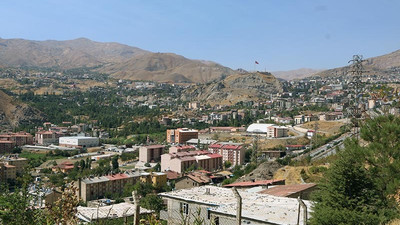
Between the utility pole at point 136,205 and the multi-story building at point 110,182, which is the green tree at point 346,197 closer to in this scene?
the utility pole at point 136,205

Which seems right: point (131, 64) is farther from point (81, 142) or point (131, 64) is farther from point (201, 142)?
point (201, 142)

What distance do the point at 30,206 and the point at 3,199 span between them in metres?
0.31

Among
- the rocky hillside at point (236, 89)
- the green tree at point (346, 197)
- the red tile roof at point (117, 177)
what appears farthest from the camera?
the rocky hillside at point (236, 89)

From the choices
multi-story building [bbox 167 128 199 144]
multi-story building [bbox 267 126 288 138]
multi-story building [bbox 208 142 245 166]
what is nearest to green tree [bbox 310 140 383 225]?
multi-story building [bbox 208 142 245 166]

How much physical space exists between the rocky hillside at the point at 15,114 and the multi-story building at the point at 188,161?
29136 millimetres

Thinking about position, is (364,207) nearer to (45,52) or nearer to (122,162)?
(122,162)

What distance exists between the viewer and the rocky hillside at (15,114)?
4759 cm

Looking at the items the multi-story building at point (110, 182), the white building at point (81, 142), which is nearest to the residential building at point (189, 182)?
the multi-story building at point (110, 182)

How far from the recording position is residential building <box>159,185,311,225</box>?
4434 millimetres

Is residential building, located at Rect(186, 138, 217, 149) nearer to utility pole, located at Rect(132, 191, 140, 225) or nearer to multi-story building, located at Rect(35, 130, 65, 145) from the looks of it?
multi-story building, located at Rect(35, 130, 65, 145)

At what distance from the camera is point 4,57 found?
16525 centimetres

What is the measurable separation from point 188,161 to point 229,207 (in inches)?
812

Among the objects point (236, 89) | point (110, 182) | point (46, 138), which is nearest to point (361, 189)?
point (110, 182)

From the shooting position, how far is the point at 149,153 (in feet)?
96.6
